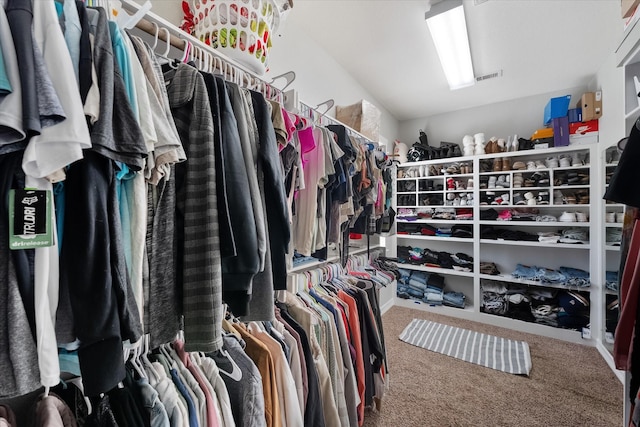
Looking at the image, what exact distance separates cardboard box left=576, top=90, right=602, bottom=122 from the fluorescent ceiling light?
107 cm

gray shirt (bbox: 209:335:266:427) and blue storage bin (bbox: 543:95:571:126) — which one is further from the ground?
blue storage bin (bbox: 543:95:571:126)

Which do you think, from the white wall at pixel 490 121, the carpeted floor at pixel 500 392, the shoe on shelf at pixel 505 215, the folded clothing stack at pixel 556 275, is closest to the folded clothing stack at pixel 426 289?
the folded clothing stack at pixel 556 275

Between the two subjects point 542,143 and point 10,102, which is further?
point 542,143

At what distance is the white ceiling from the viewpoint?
1764 millimetres

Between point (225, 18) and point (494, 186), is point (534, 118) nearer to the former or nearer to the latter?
point (494, 186)

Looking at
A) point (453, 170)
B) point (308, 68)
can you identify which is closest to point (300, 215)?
point (308, 68)

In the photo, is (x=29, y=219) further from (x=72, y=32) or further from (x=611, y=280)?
(x=611, y=280)

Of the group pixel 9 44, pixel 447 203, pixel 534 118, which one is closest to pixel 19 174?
pixel 9 44

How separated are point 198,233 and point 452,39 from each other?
2.30 metres

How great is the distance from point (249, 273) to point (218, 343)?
0.18 metres

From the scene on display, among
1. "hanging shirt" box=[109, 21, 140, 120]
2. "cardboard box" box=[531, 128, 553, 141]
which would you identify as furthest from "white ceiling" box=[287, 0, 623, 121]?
"hanging shirt" box=[109, 21, 140, 120]

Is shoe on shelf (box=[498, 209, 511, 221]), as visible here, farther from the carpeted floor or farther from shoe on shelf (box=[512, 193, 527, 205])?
the carpeted floor

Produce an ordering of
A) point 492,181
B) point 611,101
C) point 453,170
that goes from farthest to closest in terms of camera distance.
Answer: point 453,170
point 492,181
point 611,101

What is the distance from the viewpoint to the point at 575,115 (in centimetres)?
266
